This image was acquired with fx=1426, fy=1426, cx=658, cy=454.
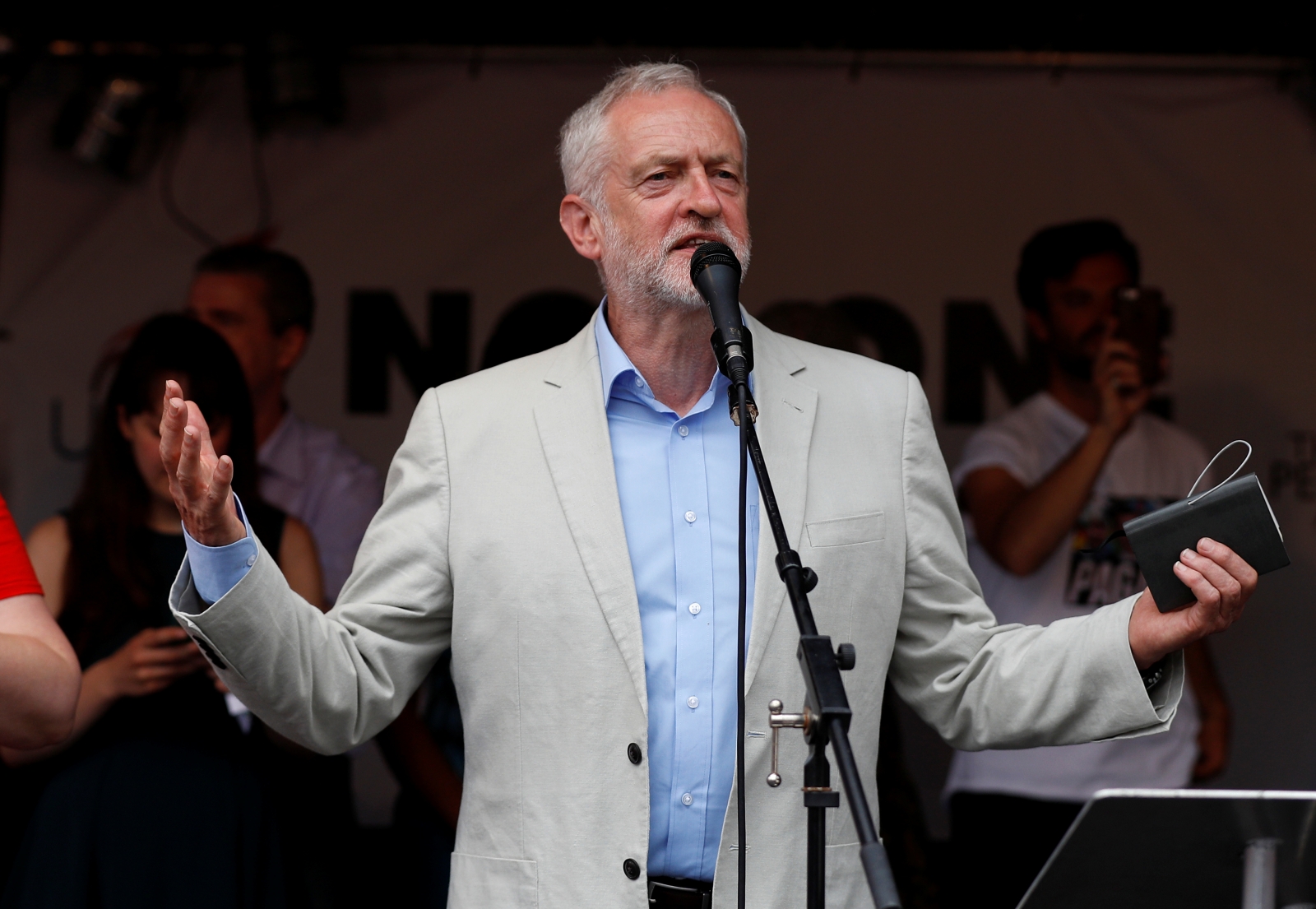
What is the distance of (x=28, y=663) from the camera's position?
1.86 meters

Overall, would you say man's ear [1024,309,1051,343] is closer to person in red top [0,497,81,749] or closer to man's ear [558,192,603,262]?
man's ear [558,192,603,262]

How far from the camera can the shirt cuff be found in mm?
1792

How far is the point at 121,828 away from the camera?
→ 3.17 meters

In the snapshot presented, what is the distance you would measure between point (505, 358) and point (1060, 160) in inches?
71.4

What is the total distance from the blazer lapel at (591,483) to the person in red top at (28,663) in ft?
2.35

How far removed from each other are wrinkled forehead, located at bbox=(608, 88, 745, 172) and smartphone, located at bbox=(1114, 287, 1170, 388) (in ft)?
8.04

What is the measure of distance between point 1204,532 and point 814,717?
0.60m

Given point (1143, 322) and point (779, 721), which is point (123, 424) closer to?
point (779, 721)

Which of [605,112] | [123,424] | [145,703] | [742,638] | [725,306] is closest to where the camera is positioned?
[742,638]

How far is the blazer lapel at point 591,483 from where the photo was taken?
1.97 meters

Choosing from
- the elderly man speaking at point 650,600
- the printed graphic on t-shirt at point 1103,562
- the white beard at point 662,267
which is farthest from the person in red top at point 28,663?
the printed graphic on t-shirt at point 1103,562

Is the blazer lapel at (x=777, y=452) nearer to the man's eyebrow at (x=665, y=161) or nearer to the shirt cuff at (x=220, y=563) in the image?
the man's eyebrow at (x=665, y=161)

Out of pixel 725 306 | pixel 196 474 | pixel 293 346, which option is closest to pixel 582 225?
pixel 725 306

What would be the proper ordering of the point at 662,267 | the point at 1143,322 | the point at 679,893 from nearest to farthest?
the point at 679,893, the point at 662,267, the point at 1143,322
